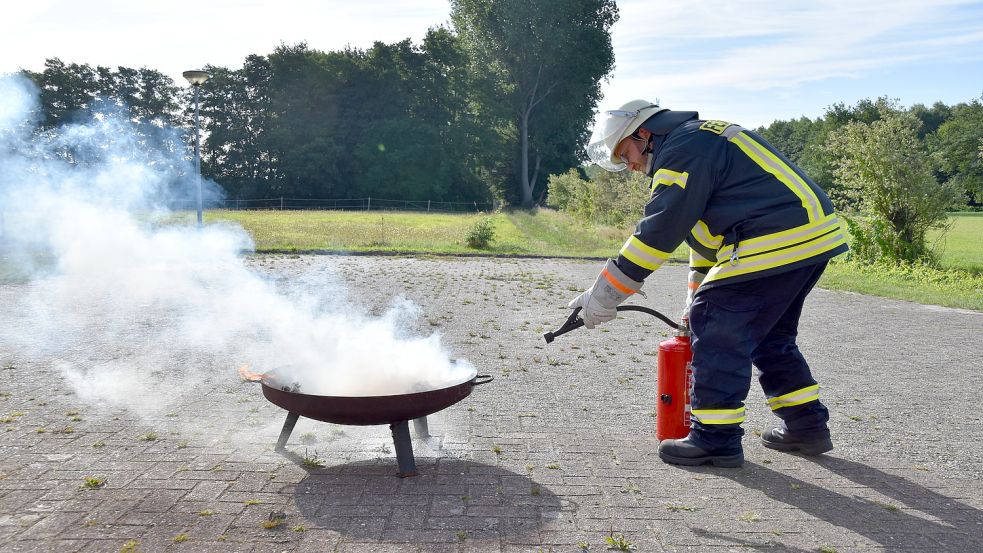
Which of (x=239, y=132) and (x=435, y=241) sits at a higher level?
(x=239, y=132)

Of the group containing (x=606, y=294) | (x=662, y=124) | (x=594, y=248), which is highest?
(x=662, y=124)

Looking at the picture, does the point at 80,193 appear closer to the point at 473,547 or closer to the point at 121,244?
the point at 121,244

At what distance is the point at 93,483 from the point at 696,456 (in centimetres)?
323

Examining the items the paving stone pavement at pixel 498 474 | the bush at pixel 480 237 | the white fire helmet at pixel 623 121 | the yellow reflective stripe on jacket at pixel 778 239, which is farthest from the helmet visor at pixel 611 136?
the bush at pixel 480 237

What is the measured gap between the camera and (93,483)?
3.63 m

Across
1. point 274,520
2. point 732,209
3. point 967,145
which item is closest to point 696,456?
point 732,209

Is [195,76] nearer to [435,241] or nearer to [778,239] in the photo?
[435,241]

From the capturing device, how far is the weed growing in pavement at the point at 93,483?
3602 millimetres

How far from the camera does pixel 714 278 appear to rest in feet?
12.7

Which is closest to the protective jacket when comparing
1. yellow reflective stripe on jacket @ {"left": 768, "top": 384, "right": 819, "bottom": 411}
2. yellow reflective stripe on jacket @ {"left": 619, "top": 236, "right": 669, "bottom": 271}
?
yellow reflective stripe on jacket @ {"left": 619, "top": 236, "right": 669, "bottom": 271}

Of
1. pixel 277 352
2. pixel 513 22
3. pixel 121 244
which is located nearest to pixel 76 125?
pixel 121 244

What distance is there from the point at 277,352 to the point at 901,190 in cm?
1432

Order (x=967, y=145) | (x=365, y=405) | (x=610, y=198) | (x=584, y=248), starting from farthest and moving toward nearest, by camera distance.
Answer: (x=967, y=145) → (x=610, y=198) → (x=584, y=248) → (x=365, y=405)

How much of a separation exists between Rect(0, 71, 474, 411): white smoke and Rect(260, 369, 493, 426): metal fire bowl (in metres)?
0.38
